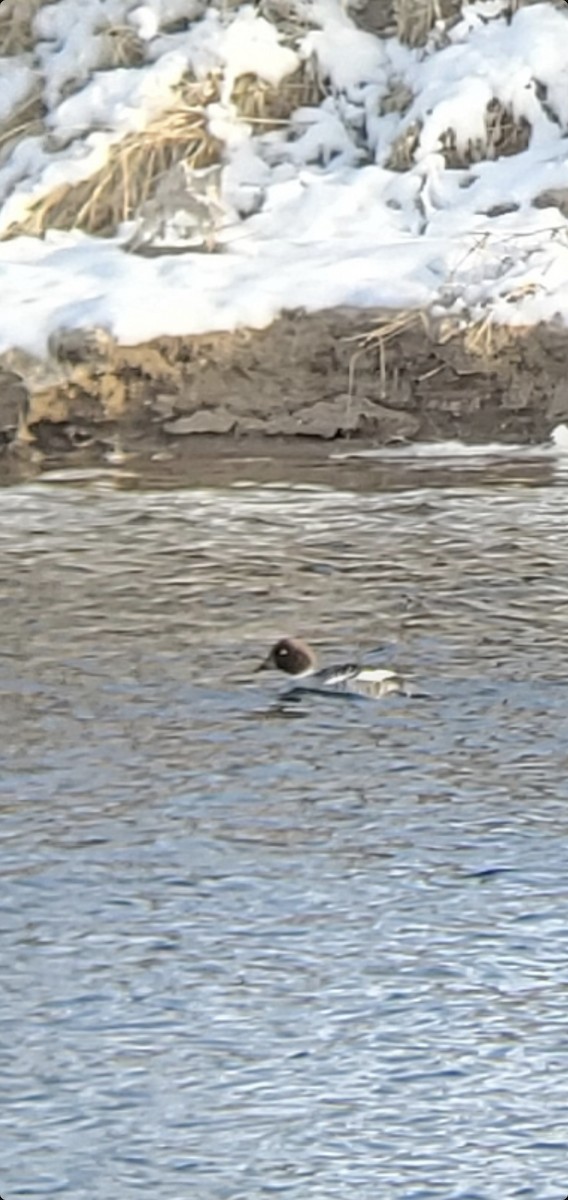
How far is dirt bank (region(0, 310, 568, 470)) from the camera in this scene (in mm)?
8859

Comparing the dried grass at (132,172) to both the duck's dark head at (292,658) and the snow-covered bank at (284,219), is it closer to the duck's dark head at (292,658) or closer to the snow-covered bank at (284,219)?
the snow-covered bank at (284,219)

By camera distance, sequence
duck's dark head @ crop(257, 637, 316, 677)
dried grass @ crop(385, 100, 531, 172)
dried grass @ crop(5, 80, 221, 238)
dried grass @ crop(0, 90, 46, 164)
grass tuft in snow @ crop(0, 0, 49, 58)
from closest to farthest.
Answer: duck's dark head @ crop(257, 637, 316, 677) < dried grass @ crop(5, 80, 221, 238) < dried grass @ crop(385, 100, 531, 172) < dried grass @ crop(0, 90, 46, 164) < grass tuft in snow @ crop(0, 0, 49, 58)

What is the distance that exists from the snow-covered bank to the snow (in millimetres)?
11

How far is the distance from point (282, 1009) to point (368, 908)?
48 centimetres

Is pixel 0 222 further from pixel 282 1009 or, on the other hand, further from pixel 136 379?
pixel 282 1009

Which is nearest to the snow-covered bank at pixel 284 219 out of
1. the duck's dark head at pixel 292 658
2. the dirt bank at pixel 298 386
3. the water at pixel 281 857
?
the dirt bank at pixel 298 386

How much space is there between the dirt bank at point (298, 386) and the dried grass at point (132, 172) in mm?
1401

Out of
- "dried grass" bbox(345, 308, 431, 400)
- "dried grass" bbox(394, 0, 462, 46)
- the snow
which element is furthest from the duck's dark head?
"dried grass" bbox(394, 0, 462, 46)

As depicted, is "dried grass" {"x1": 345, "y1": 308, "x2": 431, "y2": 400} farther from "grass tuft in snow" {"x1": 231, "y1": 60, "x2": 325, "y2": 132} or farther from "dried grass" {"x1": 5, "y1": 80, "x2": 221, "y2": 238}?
"grass tuft in snow" {"x1": 231, "y1": 60, "x2": 325, "y2": 132}

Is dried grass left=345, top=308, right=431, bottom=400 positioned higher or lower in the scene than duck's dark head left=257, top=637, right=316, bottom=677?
higher

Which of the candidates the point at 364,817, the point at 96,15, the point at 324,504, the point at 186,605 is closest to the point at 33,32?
the point at 96,15

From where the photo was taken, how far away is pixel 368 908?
4746mm

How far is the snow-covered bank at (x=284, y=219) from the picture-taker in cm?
893

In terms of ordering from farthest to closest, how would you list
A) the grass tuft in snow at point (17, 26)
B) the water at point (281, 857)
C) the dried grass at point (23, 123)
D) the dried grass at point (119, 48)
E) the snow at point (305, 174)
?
1. the grass tuft in snow at point (17, 26)
2. the dried grass at point (119, 48)
3. the dried grass at point (23, 123)
4. the snow at point (305, 174)
5. the water at point (281, 857)
